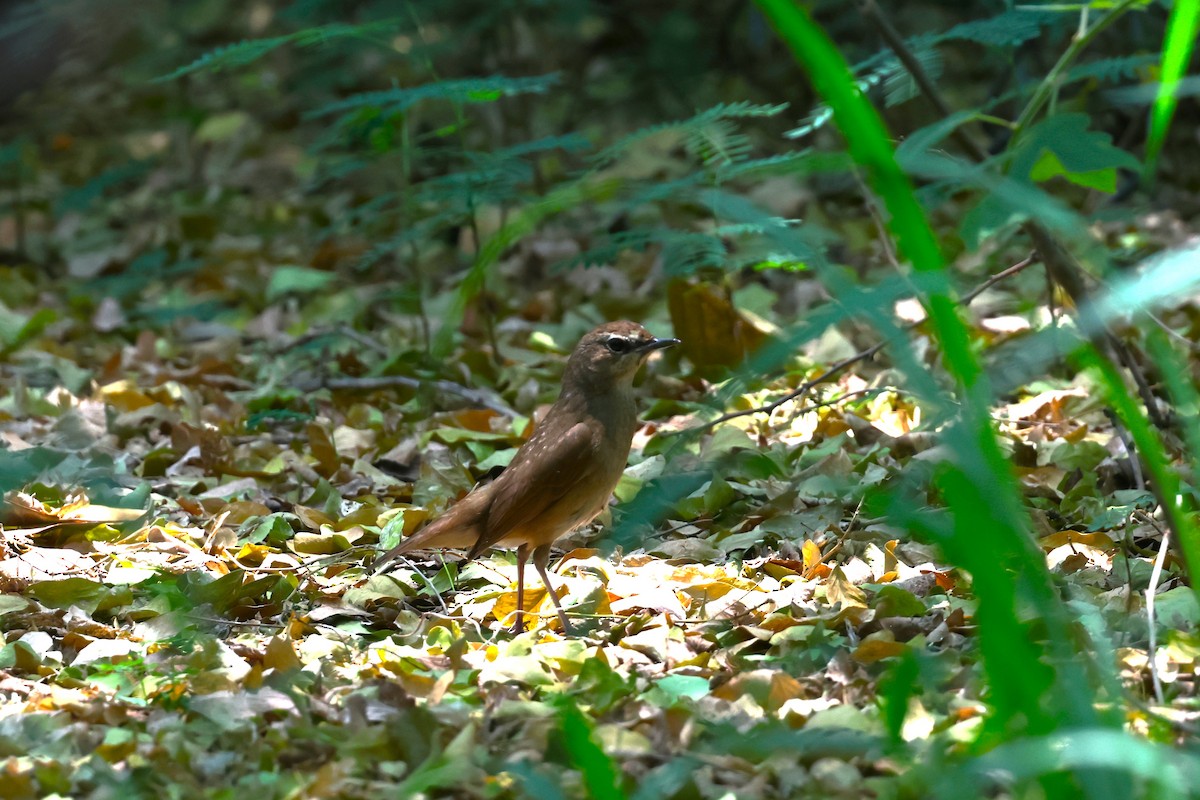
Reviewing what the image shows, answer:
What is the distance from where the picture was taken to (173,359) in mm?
7172

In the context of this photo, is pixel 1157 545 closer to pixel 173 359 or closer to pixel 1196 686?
pixel 1196 686

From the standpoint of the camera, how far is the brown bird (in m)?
4.42

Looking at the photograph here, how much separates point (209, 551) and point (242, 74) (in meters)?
7.79

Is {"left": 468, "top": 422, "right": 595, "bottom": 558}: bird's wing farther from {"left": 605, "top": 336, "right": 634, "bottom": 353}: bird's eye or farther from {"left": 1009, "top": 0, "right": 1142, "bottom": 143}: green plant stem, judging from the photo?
{"left": 1009, "top": 0, "right": 1142, "bottom": 143}: green plant stem

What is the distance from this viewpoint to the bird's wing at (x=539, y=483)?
439 centimetres

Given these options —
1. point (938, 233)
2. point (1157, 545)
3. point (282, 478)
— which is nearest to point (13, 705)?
point (282, 478)

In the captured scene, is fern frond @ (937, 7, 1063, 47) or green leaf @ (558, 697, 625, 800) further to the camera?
fern frond @ (937, 7, 1063, 47)

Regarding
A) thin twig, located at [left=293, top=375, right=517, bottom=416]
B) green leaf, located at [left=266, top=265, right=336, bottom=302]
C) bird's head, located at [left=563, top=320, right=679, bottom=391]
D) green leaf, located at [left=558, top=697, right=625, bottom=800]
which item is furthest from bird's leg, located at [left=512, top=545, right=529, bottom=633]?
green leaf, located at [left=266, top=265, right=336, bottom=302]

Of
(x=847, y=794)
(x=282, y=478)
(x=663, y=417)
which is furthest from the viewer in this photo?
(x=663, y=417)

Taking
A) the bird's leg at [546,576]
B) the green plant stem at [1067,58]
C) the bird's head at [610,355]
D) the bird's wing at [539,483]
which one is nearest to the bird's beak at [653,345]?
the bird's head at [610,355]

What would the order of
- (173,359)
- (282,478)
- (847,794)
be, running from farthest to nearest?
(173,359) → (282,478) → (847,794)

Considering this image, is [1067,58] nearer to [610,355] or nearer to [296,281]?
[610,355]

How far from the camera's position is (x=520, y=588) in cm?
429

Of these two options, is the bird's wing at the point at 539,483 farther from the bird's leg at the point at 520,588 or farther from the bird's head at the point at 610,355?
the bird's head at the point at 610,355
